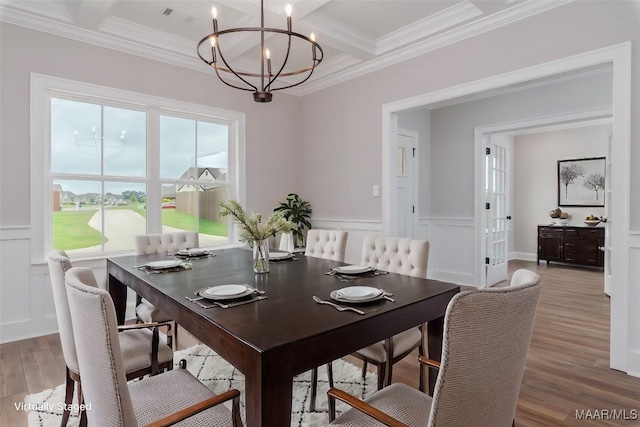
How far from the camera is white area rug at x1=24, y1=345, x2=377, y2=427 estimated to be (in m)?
1.97

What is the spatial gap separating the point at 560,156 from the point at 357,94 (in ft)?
17.2

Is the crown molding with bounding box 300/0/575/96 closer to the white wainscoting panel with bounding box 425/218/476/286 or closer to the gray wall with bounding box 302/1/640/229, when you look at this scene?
the gray wall with bounding box 302/1/640/229

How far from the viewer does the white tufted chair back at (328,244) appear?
293 centimetres

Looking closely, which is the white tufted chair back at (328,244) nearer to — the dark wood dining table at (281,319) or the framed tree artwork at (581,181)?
the dark wood dining table at (281,319)

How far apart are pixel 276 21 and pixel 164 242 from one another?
7.01 ft

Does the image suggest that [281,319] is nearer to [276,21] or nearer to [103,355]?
[103,355]

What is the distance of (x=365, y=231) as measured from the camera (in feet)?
14.1

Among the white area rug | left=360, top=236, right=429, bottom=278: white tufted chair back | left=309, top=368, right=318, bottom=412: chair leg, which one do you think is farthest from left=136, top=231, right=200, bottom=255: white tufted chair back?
left=309, top=368, right=318, bottom=412: chair leg

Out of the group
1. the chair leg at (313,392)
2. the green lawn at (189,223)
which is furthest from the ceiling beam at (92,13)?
the chair leg at (313,392)

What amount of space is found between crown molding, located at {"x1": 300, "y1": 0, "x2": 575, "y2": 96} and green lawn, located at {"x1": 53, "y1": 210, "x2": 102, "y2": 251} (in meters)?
3.11

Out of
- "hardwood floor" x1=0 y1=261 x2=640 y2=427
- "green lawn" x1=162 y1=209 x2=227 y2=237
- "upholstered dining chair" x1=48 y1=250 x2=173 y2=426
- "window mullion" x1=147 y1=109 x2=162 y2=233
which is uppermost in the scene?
"window mullion" x1=147 y1=109 x2=162 y2=233

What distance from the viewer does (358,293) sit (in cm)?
157

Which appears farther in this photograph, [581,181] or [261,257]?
[581,181]

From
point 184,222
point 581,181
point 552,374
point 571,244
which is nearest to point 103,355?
point 552,374
